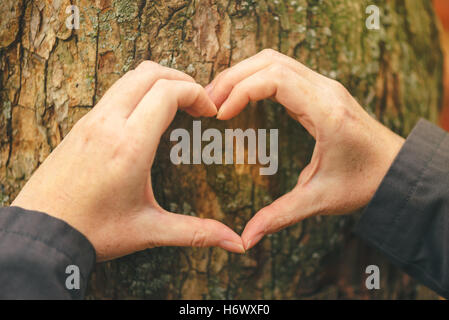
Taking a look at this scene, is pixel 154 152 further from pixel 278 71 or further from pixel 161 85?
pixel 278 71

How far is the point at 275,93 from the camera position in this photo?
1045mm

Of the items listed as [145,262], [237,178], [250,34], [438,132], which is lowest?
[145,262]

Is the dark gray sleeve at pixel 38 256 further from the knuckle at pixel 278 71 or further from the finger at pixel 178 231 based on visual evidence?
the knuckle at pixel 278 71

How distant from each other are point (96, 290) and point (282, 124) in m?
0.96

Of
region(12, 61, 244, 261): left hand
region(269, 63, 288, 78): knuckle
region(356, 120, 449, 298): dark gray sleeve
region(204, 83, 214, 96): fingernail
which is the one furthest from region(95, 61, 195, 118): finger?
region(356, 120, 449, 298): dark gray sleeve

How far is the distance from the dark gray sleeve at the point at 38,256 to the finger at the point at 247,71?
59cm

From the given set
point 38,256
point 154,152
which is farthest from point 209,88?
point 38,256

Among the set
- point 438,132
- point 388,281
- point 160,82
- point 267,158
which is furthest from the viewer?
point 388,281

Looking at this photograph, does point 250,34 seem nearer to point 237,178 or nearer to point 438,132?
point 237,178

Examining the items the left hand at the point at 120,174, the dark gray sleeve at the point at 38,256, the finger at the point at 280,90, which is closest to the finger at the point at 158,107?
the left hand at the point at 120,174

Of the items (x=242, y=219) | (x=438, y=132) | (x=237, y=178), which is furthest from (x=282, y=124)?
(x=438, y=132)

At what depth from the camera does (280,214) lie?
3.47 feet

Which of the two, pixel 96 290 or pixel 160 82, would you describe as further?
pixel 96 290

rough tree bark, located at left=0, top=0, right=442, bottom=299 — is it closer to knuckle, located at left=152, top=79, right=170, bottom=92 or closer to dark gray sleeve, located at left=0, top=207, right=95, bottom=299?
knuckle, located at left=152, top=79, right=170, bottom=92
